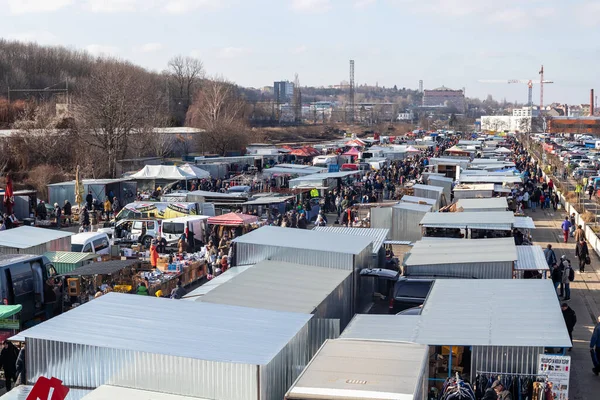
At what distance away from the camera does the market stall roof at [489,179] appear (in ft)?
88.9

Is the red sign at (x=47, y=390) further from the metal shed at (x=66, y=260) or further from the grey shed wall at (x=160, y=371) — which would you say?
the metal shed at (x=66, y=260)

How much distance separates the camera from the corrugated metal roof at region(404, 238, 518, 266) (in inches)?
492

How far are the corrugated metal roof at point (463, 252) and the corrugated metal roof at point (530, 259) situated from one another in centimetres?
30

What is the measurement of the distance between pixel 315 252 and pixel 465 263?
8.70 ft

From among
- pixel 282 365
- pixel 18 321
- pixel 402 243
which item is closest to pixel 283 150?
pixel 402 243

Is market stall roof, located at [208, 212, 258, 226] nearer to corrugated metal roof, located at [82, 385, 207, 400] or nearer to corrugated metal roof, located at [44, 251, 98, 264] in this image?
corrugated metal roof, located at [44, 251, 98, 264]

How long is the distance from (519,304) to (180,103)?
75.8 metres

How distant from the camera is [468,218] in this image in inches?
667

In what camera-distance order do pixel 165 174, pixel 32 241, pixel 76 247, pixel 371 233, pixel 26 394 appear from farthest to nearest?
pixel 165 174 → pixel 371 233 → pixel 76 247 → pixel 32 241 → pixel 26 394

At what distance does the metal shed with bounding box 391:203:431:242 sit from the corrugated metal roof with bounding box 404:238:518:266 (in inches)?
163

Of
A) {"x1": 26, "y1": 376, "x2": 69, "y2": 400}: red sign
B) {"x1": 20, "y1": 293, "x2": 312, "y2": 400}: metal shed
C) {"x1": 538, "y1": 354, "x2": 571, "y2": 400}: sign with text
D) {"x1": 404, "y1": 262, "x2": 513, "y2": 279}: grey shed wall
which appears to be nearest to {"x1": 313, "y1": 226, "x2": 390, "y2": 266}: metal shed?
{"x1": 404, "y1": 262, "x2": 513, "y2": 279}: grey shed wall

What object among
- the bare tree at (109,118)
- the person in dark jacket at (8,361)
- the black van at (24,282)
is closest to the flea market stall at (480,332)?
the person in dark jacket at (8,361)

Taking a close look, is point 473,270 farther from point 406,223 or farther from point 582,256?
point 406,223

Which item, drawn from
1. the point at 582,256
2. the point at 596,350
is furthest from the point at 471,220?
the point at 596,350
